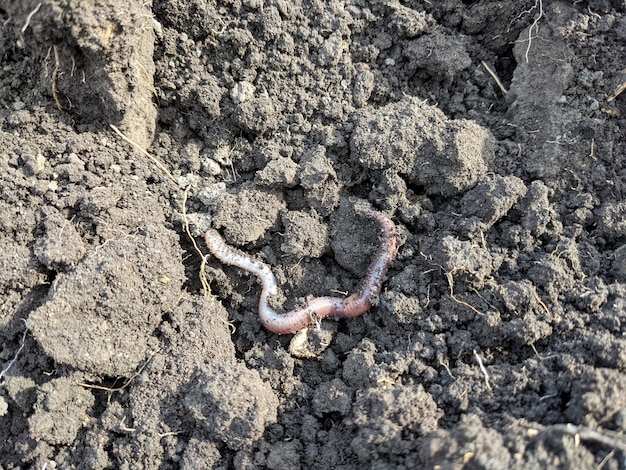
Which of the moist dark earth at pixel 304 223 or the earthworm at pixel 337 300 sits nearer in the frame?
the moist dark earth at pixel 304 223

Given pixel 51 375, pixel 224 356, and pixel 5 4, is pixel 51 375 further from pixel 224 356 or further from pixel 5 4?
pixel 5 4

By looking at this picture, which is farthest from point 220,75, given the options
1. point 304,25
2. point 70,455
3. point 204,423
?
point 70,455

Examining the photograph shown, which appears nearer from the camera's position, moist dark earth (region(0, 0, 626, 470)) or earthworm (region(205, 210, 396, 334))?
moist dark earth (region(0, 0, 626, 470))

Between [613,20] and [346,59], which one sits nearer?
[613,20]

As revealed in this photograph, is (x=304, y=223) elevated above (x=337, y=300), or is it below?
above
